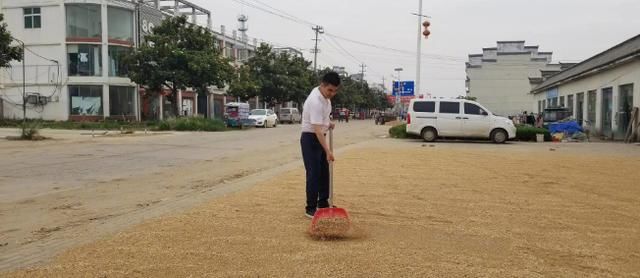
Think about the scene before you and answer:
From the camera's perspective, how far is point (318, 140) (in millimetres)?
5730

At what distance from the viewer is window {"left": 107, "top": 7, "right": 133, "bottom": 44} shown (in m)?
39.4

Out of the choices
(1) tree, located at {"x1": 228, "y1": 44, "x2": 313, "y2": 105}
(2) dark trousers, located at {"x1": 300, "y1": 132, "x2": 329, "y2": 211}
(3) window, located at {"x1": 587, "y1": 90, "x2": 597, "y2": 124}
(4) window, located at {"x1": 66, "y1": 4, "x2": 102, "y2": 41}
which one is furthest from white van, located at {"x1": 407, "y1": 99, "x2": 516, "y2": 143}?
(1) tree, located at {"x1": 228, "y1": 44, "x2": 313, "y2": 105}

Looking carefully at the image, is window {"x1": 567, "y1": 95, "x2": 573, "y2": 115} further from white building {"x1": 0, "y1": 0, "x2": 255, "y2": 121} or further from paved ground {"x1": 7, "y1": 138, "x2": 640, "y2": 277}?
white building {"x1": 0, "y1": 0, "x2": 255, "y2": 121}

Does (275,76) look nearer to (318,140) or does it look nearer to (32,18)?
(32,18)

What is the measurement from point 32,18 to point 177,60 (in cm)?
1413

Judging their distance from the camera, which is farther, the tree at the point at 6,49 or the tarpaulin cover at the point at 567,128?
the tree at the point at 6,49

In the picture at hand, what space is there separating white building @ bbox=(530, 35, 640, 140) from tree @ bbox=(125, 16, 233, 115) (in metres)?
22.2

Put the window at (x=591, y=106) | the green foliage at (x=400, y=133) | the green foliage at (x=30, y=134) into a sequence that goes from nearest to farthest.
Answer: the green foliage at (x=30, y=134)
the green foliage at (x=400, y=133)
the window at (x=591, y=106)

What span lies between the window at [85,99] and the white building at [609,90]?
3229cm

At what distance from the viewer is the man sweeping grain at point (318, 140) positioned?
5551 millimetres

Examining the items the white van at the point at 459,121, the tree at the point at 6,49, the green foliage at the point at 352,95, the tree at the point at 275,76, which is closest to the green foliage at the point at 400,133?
the white van at the point at 459,121

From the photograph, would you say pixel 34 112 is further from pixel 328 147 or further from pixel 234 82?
pixel 328 147

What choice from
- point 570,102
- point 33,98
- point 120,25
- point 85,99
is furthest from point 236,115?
point 570,102

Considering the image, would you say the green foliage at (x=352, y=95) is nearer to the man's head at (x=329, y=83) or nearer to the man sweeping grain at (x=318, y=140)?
the man sweeping grain at (x=318, y=140)
